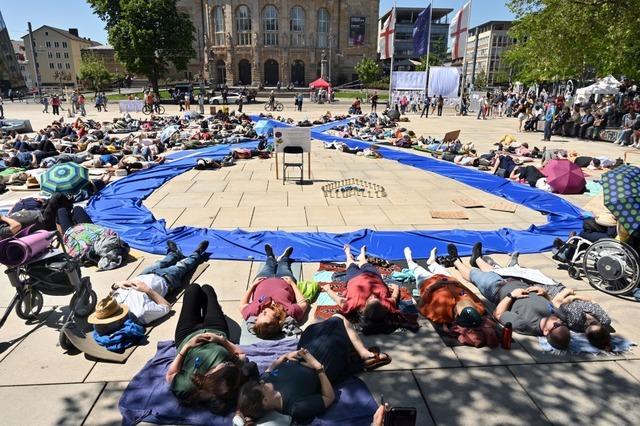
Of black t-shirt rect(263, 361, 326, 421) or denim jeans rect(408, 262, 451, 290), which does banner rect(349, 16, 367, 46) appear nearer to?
denim jeans rect(408, 262, 451, 290)

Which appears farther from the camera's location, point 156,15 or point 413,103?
point 156,15

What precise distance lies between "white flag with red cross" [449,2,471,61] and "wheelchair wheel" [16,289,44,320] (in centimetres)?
3086

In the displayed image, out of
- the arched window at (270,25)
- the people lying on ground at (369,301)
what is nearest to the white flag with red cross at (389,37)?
the people lying on ground at (369,301)

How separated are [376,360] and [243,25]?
77810 millimetres

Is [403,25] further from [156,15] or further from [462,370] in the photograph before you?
[462,370]

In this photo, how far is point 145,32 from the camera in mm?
43062

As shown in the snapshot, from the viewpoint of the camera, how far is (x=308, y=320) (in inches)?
198

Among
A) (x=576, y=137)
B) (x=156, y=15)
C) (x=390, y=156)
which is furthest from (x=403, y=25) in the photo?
(x=390, y=156)

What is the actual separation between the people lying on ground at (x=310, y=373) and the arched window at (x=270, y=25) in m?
76.3

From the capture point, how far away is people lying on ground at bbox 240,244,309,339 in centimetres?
454

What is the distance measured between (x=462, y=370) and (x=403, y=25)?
117 metres

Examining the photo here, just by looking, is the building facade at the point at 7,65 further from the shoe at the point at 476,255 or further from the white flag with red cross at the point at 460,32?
the shoe at the point at 476,255

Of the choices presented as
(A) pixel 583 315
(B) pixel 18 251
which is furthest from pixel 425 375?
(B) pixel 18 251

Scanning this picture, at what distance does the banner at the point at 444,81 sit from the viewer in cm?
3412
